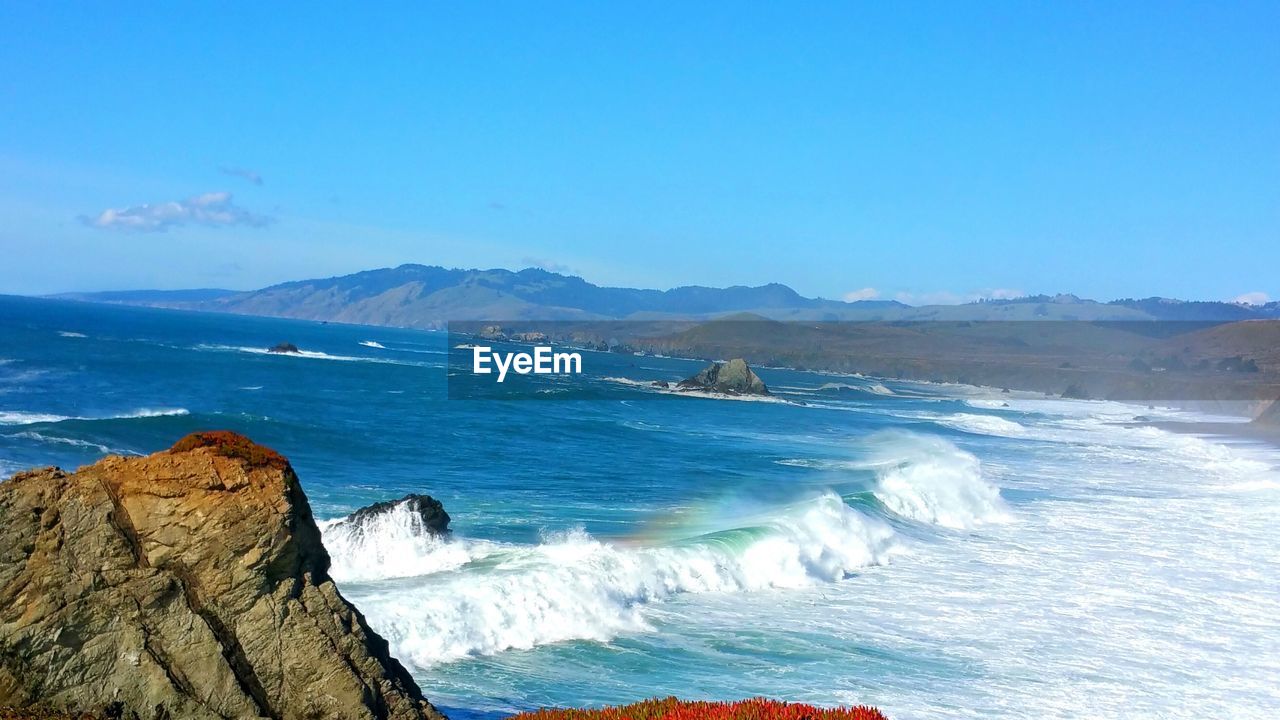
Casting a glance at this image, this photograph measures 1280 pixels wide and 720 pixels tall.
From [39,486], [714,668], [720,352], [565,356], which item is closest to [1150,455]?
[714,668]

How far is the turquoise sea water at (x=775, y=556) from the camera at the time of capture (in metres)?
13.4

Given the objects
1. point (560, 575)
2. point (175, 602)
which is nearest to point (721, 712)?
point (175, 602)

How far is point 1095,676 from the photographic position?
1382cm

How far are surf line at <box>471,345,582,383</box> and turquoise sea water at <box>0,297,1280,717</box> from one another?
45180 mm

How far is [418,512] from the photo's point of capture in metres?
A: 18.7

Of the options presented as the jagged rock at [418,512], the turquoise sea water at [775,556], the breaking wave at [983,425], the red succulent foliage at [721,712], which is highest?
the red succulent foliage at [721,712]

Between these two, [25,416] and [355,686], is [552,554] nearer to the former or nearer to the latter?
[355,686]

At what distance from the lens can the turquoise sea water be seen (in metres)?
13.4

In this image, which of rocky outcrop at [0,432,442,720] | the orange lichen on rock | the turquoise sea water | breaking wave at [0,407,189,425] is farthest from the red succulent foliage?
breaking wave at [0,407,189,425]

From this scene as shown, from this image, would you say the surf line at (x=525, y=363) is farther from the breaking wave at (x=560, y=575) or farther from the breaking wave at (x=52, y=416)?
the breaking wave at (x=560, y=575)

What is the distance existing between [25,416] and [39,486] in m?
32.1

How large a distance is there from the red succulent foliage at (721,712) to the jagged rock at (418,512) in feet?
35.7

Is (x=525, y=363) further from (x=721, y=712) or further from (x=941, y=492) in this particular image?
(x=721, y=712)

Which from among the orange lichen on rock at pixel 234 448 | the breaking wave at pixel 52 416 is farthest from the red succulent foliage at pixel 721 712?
the breaking wave at pixel 52 416
